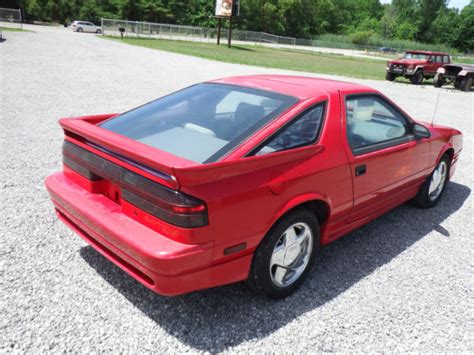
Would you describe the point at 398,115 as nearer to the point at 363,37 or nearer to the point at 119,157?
the point at 119,157

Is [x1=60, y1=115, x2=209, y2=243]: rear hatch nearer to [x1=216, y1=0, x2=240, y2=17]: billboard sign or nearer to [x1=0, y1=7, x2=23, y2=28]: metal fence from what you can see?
[x1=216, y1=0, x2=240, y2=17]: billboard sign

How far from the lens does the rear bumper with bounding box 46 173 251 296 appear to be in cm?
216

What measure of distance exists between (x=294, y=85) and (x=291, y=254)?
4.43 ft

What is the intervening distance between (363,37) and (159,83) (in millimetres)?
74382

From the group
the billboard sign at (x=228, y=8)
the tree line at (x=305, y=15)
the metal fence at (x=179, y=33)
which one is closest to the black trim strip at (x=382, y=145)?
the billboard sign at (x=228, y=8)

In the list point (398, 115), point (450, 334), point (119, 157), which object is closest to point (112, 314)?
point (119, 157)

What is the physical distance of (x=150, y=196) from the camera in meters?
2.28

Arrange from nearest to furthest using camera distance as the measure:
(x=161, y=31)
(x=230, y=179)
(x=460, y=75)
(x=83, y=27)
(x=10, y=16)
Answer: (x=230, y=179) < (x=460, y=75) < (x=10, y=16) < (x=83, y=27) < (x=161, y=31)

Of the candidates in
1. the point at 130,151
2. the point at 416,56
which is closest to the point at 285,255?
the point at 130,151

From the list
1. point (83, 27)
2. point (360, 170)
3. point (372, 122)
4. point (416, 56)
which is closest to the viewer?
point (360, 170)

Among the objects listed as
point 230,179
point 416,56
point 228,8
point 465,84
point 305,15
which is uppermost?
point 305,15

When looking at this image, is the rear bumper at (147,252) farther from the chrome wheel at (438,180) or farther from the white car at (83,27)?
the white car at (83,27)

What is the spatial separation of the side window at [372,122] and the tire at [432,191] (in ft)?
2.85

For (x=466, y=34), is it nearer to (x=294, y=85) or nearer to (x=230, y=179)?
(x=294, y=85)
